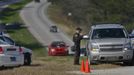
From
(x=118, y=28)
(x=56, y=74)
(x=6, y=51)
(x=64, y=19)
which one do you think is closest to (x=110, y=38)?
(x=118, y=28)

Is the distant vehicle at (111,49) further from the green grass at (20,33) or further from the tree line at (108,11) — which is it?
the tree line at (108,11)

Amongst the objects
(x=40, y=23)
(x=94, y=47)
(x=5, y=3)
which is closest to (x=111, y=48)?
(x=94, y=47)

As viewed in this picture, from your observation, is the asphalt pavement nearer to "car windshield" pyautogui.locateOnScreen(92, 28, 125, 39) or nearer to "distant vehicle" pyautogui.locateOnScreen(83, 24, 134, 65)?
"car windshield" pyautogui.locateOnScreen(92, 28, 125, 39)

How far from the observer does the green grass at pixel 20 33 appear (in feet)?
255

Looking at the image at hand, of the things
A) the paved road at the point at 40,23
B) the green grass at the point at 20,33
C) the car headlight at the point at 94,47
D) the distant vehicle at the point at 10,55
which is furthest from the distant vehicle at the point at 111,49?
the paved road at the point at 40,23

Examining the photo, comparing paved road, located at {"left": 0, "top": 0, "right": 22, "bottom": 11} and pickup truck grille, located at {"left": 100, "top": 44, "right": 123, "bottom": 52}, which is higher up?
paved road, located at {"left": 0, "top": 0, "right": 22, "bottom": 11}

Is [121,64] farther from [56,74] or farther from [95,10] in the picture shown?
[95,10]

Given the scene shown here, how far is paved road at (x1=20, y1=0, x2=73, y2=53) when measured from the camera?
94312 millimetres

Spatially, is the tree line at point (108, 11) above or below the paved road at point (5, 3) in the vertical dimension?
below

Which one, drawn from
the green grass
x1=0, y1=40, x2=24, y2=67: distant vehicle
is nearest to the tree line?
the green grass

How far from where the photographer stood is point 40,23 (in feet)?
394

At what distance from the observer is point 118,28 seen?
26547 millimetres

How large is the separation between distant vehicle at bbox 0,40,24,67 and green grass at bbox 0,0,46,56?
40227 millimetres

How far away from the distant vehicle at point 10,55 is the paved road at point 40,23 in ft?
192
